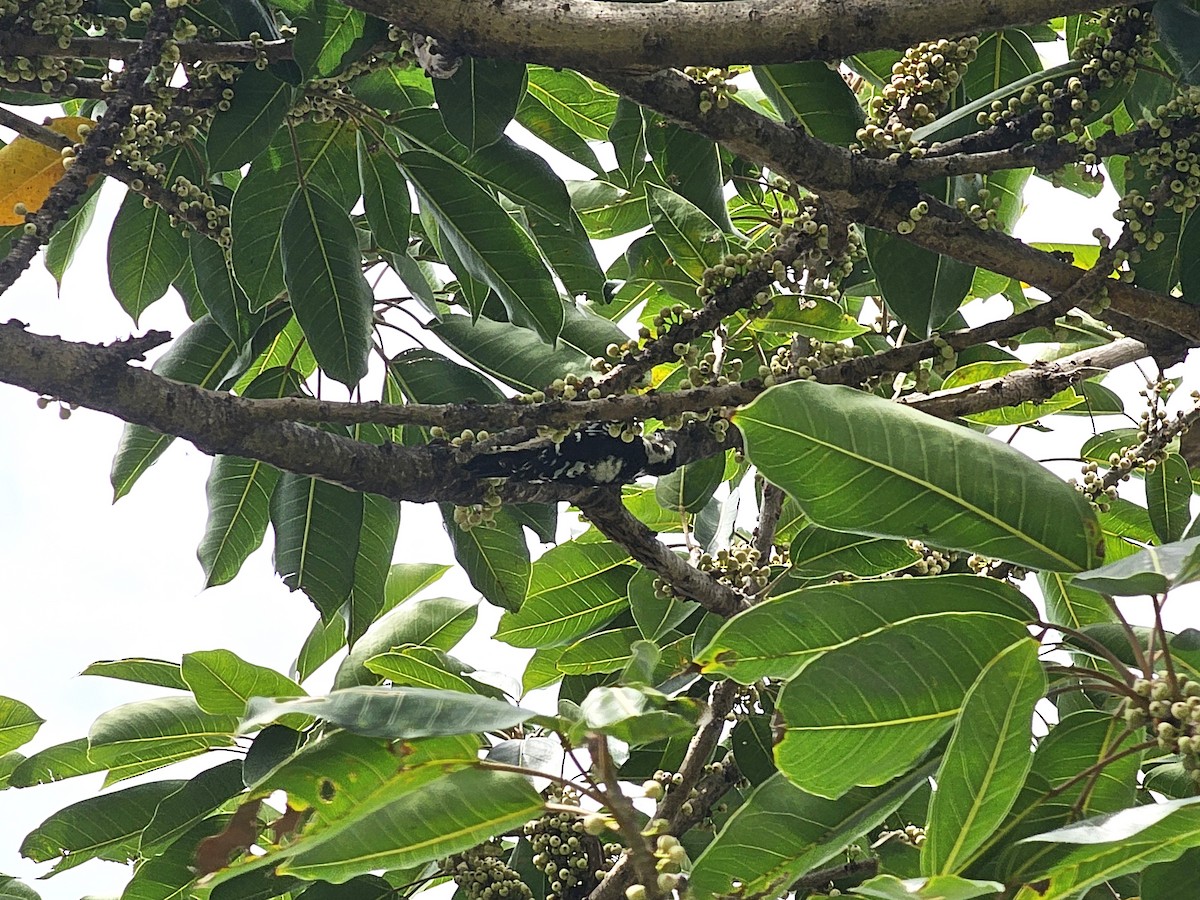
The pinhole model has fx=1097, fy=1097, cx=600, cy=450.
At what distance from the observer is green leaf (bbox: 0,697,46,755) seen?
168 centimetres

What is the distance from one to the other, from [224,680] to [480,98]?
74 centimetres

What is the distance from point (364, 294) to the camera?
1303 mm

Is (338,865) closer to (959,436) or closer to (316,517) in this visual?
(959,436)

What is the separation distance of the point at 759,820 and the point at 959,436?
0.31 metres

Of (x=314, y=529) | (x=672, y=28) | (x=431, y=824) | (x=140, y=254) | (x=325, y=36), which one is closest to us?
(x=431, y=824)

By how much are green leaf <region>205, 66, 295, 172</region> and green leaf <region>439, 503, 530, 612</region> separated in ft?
1.71

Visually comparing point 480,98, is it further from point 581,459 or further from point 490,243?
Result: point 581,459

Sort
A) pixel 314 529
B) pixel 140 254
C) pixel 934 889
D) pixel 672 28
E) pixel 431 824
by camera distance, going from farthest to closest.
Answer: pixel 140 254
pixel 314 529
pixel 672 28
pixel 431 824
pixel 934 889

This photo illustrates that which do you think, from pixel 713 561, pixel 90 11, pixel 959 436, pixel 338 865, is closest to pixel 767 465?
pixel 959 436

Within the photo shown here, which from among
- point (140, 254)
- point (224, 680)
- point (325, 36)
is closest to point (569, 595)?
point (224, 680)

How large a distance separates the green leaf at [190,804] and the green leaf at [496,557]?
0.39 m

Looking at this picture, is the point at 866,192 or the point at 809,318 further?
the point at 809,318

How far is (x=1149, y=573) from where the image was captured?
67 cm

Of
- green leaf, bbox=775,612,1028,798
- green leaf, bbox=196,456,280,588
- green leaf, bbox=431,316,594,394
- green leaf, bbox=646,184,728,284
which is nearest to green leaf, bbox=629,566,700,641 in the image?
green leaf, bbox=431,316,594,394
